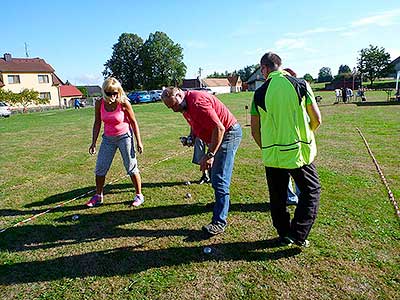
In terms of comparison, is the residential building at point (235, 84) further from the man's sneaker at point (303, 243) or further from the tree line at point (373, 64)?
the man's sneaker at point (303, 243)

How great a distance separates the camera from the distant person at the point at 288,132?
3.00 metres

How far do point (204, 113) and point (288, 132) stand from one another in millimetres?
915

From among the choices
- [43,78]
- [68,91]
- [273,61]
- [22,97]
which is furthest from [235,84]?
[273,61]

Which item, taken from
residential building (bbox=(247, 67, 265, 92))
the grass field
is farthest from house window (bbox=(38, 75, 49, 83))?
the grass field

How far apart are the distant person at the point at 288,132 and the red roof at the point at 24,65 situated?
177ft

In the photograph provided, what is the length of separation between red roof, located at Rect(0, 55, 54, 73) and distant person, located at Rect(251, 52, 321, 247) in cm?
5392

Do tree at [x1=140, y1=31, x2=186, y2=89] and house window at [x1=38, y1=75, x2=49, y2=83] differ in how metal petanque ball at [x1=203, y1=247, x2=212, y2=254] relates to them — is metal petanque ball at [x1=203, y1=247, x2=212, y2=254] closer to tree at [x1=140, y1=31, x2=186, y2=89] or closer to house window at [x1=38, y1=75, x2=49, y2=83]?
house window at [x1=38, y1=75, x2=49, y2=83]

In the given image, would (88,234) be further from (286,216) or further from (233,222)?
(286,216)

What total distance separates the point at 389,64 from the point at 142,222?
7003cm

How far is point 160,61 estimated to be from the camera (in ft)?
221

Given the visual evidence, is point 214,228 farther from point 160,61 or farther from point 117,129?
point 160,61

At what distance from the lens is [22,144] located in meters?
11.8

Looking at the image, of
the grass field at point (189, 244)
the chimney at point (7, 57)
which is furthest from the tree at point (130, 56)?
the grass field at point (189, 244)

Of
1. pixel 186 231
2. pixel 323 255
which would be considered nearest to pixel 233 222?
pixel 186 231
